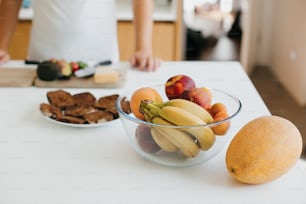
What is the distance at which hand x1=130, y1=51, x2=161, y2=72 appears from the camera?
1.29 metres

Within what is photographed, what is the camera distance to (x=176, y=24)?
2246 mm

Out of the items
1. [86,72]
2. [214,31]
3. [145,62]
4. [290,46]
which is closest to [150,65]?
[145,62]

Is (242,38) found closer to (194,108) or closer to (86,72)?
(86,72)

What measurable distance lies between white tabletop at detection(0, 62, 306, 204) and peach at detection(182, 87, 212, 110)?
61 mm

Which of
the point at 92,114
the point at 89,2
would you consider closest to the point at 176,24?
the point at 89,2

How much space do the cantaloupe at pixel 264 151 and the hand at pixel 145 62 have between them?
56 cm

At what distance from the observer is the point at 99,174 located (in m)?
0.80

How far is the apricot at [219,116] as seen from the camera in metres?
0.78

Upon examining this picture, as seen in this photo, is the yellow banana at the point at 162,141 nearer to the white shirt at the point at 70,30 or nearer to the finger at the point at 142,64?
the finger at the point at 142,64

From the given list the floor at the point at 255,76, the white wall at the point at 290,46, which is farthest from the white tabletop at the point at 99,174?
the white wall at the point at 290,46

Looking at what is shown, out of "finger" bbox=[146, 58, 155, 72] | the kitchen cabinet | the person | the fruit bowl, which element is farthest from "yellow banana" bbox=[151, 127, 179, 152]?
the kitchen cabinet

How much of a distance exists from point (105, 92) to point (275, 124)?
0.50 metres

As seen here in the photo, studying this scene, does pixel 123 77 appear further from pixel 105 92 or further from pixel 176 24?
pixel 176 24

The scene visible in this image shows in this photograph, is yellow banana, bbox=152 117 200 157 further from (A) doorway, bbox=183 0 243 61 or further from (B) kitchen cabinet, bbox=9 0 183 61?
(A) doorway, bbox=183 0 243 61
